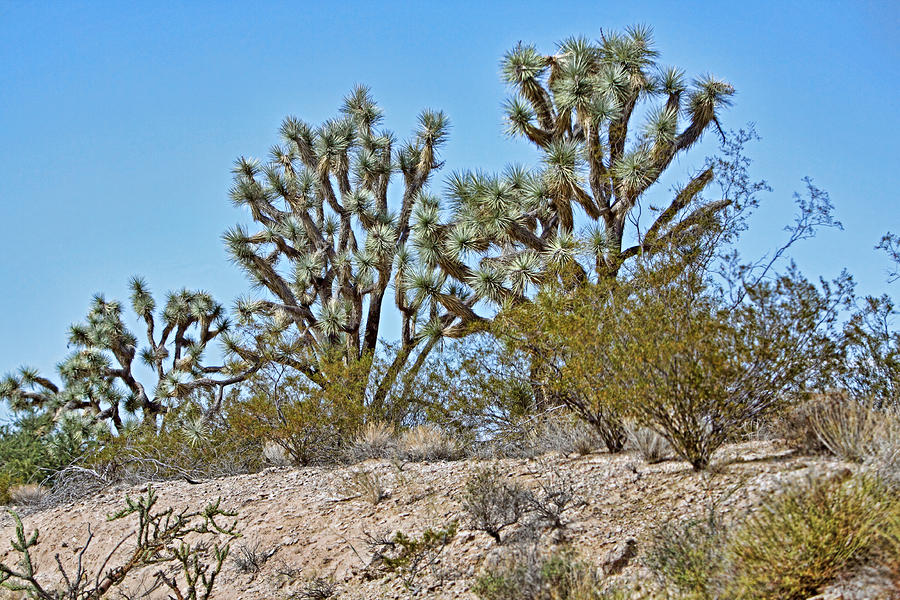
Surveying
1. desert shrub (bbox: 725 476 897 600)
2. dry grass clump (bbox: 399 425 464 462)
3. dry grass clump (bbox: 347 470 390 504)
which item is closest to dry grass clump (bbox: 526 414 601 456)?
dry grass clump (bbox: 399 425 464 462)

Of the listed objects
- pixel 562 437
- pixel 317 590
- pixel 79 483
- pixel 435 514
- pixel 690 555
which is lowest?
pixel 317 590

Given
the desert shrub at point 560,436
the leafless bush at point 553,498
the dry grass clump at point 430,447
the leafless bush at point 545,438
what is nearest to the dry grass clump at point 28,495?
the dry grass clump at point 430,447

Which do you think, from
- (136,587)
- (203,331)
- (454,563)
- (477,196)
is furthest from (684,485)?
(203,331)

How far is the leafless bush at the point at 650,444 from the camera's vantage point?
711 cm

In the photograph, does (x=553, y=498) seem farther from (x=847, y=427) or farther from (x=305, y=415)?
(x=305, y=415)

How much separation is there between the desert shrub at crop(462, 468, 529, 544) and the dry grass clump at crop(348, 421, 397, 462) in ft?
11.0

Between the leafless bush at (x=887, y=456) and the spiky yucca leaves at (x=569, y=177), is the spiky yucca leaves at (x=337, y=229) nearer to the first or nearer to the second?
the spiky yucca leaves at (x=569, y=177)

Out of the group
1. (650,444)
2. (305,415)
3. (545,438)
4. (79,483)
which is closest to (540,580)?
(650,444)

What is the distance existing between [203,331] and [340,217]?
6033mm

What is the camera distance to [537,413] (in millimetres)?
9430

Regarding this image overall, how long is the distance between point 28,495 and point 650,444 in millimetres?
10778

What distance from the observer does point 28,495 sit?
42.1 feet

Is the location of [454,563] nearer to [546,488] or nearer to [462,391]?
[546,488]

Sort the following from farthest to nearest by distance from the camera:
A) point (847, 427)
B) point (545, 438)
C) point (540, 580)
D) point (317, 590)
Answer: point (545, 438) → point (317, 590) → point (847, 427) → point (540, 580)
